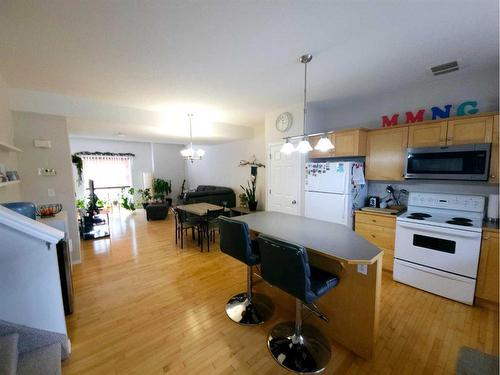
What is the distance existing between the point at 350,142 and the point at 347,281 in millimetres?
2133

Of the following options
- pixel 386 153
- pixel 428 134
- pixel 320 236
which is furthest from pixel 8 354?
pixel 428 134

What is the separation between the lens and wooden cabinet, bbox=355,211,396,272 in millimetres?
2838

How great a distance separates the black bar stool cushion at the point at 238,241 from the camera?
75.6 inches

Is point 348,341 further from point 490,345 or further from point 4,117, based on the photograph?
point 4,117

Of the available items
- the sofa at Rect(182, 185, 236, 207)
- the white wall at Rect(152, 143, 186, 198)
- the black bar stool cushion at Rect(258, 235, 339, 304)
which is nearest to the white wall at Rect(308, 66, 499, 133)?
the black bar stool cushion at Rect(258, 235, 339, 304)

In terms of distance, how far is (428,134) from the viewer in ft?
8.70

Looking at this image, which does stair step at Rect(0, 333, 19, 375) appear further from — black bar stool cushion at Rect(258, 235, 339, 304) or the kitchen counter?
the kitchen counter

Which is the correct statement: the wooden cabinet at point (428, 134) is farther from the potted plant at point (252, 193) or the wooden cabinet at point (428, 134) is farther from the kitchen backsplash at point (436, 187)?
the potted plant at point (252, 193)

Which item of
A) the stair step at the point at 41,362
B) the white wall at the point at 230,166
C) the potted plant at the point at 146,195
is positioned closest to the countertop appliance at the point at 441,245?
the white wall at the point at 230,166

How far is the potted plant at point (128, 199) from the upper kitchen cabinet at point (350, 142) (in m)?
6.78

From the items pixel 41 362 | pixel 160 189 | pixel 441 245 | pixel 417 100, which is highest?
pixel 417 100

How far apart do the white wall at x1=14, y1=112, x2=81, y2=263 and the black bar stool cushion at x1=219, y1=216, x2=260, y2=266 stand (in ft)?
9.00

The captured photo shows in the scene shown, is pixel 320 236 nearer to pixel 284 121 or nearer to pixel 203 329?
pixel 203 329

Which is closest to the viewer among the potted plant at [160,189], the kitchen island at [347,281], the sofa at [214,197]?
the kitchen island at [347,281]
